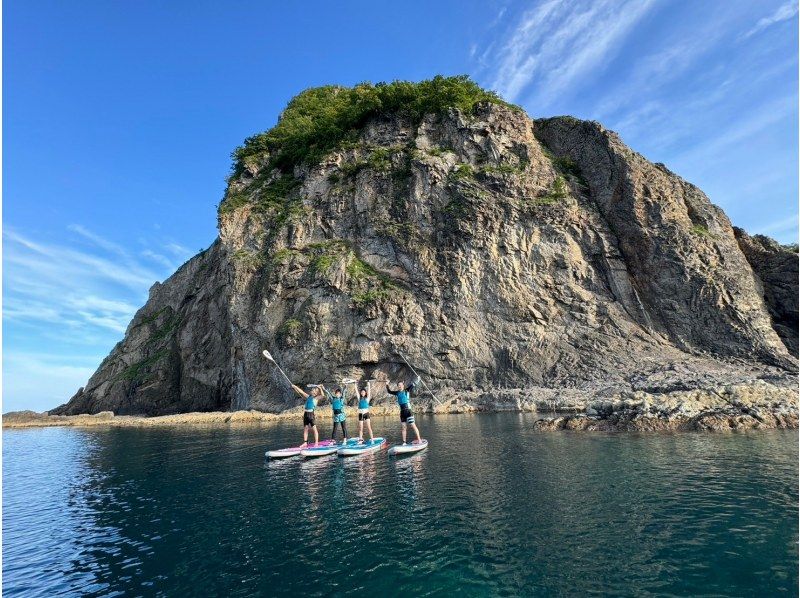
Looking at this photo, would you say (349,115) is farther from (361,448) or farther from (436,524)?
(436,524)

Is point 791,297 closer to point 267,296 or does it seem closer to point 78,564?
point 267,296

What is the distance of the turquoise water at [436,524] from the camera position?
29.8ft

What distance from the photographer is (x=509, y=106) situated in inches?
2699

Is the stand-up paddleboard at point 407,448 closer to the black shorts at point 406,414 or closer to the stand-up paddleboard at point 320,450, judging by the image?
the black shorts at point 406,414

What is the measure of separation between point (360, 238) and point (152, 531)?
53830mm

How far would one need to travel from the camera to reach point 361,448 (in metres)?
24.7

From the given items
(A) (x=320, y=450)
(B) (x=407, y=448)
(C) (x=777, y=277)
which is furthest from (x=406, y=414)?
(C) (x=777, y=277)

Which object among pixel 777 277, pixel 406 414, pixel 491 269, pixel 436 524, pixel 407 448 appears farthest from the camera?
pixel 491 269

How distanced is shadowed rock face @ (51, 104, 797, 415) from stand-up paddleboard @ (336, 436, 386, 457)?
29829mm

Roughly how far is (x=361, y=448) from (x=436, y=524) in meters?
13.0

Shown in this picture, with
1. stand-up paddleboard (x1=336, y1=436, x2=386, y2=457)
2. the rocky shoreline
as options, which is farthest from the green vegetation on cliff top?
stand-up paddleboard (x1=336, y1=436, x2=386, y2=457)

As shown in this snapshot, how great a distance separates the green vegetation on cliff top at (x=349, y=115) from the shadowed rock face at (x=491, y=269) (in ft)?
8.04

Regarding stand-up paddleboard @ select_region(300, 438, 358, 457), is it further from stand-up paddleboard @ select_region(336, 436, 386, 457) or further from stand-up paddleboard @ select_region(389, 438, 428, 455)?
stand-up paddleboard @ select_region(389, 438, 428, 455)

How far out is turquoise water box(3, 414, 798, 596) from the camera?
9078 mm
